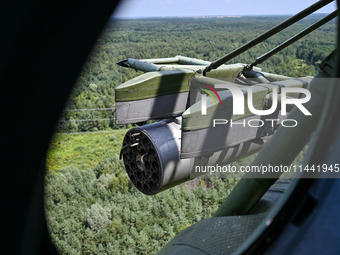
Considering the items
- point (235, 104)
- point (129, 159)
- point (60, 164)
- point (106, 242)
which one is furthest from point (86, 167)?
point (235, 104)

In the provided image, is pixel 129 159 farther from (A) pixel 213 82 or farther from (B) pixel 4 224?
(B) pixel 4 224

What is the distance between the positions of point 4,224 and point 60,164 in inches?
942

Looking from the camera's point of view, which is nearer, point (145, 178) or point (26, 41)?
point (26, 41)

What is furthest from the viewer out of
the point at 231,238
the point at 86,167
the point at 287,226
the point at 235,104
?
the point at 86,167

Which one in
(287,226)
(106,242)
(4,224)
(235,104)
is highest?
(235,104)

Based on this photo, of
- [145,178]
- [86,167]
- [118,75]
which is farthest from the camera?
[118,75]

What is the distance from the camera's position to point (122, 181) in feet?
61.7

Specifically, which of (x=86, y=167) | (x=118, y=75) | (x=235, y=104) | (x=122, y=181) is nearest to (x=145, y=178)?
(x=235, y=104)

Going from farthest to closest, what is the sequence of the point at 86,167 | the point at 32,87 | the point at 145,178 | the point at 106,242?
the point at 86,167 < the point at 106,242 < the point at 145,178 < the point at 32,87

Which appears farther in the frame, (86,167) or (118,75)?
(118,75)

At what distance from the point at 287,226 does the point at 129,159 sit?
5032 millimetres

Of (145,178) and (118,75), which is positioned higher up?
(118,75)

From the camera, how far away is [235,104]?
4684 mm

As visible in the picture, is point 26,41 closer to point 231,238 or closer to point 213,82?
point 231,238
